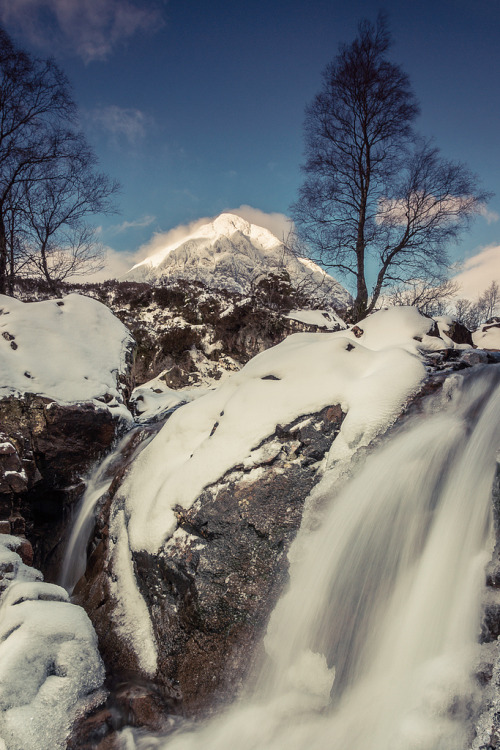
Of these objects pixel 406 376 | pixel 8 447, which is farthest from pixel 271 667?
pixel 8 447

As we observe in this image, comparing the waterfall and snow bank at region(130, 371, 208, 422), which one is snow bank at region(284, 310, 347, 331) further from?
the waterfall

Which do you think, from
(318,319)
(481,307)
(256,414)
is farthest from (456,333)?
(481,307)

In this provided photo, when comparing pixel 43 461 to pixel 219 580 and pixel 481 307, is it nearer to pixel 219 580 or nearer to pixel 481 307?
pixel 219 580

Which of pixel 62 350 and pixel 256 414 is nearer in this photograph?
pixel 256 414

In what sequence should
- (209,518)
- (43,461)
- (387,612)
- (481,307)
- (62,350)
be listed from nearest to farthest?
1. (387,612)
2. (209,518)
3. (43,461)
4. (62,350)
5. (481,307)

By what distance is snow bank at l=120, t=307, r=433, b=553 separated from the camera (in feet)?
10.0

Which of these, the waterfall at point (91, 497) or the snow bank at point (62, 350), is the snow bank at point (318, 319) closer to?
the snow bank at point (62, 350)

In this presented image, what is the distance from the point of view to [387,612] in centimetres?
241

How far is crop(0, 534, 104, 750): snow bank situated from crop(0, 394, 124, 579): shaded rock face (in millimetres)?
1634

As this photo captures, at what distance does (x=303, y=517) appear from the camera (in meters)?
2.74

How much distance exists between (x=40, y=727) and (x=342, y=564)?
2010 mm

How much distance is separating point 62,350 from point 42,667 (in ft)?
14.3

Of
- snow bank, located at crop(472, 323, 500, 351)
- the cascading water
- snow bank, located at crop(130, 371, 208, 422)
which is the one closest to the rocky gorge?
the cascading water

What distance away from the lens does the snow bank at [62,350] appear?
16.6 ft
